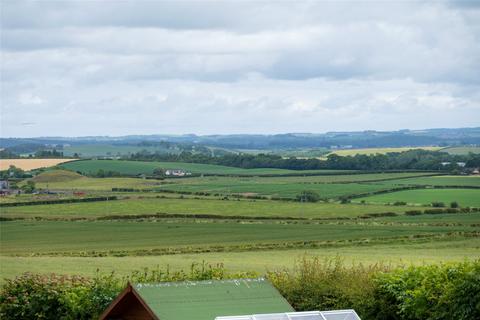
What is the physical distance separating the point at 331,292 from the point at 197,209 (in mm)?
78846

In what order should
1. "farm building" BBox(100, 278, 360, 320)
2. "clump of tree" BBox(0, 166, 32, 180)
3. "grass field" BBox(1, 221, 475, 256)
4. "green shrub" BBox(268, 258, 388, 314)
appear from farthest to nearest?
"clump of tree" BBox(0, 166, 32, 180)
"grass field" BBox(1, 221, 475, 256)
"green shrub" BBox(268, 258, 388, 314)
"farm building" BBox(100, 278, 360, 320)

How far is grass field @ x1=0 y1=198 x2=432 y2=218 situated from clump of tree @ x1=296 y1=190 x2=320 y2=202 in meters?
6.94

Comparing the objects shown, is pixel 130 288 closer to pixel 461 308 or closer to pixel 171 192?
pixel 461 308

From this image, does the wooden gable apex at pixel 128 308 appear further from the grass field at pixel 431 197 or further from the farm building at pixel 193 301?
the grass field at pixel 431 197

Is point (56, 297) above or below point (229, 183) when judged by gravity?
above

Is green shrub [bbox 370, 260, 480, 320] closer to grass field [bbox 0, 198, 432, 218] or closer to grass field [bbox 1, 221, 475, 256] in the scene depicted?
grass field [bbox 1, 221, 475, 256]

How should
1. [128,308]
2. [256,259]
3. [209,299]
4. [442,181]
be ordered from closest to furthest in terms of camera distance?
[209,299], [128,308], [256,259], [442,181]

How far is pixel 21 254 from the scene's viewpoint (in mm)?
63562

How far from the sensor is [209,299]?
69.7 ft

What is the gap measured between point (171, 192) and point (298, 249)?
72735mm

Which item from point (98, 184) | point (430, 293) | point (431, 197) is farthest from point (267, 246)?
point (98, 184)

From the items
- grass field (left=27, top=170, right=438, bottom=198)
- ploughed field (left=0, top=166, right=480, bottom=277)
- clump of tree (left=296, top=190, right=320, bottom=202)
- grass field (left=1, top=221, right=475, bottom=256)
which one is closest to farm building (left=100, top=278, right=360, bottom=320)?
ploughed field (left=0, top=166, right=480, bottom=277)

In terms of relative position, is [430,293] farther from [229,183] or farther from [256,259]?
[229,183]

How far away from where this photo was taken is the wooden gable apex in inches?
822
